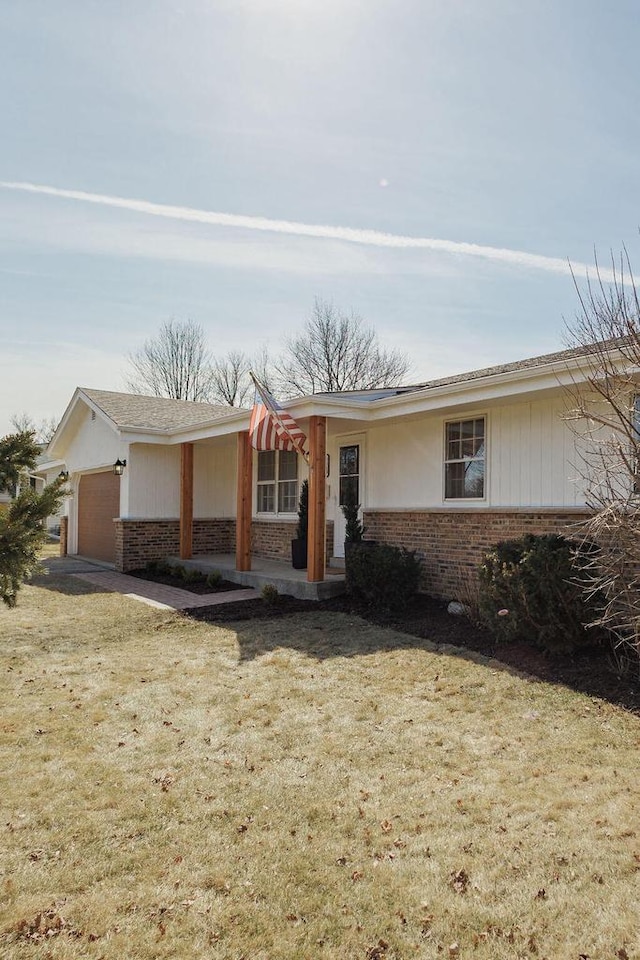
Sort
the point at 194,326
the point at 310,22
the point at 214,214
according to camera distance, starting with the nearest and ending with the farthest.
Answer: the point at 310,22 → the point at 214,214 → the point at 194,326

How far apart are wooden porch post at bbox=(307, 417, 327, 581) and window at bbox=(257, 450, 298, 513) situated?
11.6 feet

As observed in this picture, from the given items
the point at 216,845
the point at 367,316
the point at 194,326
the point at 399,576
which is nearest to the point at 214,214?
the point at 399,576

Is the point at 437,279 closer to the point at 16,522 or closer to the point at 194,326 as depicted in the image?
the point at 16,522

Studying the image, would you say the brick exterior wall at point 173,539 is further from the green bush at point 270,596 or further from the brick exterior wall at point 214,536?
the green bush at point 270,596

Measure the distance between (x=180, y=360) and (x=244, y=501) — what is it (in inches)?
1230

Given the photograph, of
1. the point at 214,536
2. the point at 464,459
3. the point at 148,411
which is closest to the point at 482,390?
the point at 464,459

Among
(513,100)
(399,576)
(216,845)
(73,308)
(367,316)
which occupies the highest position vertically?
(367,316)

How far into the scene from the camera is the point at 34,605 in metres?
10.0

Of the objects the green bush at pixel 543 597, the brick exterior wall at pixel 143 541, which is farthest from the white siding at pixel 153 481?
the green bush at pixel 543 597

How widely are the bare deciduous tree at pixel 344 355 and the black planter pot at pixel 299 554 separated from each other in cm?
2452

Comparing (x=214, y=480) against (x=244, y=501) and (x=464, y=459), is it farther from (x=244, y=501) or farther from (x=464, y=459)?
Answer: (x=464, y=459)

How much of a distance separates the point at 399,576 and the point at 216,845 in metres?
6.18

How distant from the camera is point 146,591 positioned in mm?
11594

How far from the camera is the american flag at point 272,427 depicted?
9.75 m
